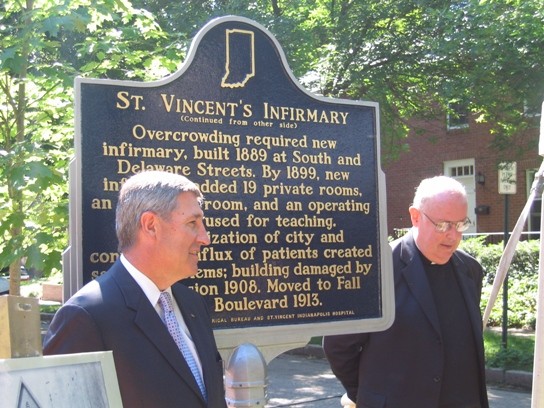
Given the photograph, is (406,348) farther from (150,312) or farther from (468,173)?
(468,173)

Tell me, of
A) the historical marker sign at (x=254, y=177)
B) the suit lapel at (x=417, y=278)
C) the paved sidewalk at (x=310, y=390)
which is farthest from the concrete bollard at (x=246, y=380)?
the paved sidewalk at (x=310, y=390)

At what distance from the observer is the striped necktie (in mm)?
2594

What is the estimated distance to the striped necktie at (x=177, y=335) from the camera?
2.59 meters

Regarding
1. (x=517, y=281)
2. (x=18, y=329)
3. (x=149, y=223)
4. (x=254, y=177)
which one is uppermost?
(x=254, y=177)

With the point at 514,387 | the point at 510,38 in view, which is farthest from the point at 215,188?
the point at 510,38

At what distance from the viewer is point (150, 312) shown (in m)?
2.52

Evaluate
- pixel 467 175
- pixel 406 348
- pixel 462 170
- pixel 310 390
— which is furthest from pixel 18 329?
pixel 462 170

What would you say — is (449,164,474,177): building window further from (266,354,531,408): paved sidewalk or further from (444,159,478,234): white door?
(266,354,531,408): paved sidewalk

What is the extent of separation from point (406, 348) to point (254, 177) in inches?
45.5

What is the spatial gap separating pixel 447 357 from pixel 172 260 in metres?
1.77

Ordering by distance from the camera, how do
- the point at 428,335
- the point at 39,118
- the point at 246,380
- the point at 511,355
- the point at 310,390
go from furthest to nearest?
1. the point at 511,355
2. the point at 310,390
3. the point at 39,118
4. the point at 428,335
5. the point at 246,380

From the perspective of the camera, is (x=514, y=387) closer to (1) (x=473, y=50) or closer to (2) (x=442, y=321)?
(1) (x=473, y=50)

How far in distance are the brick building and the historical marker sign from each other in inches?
691

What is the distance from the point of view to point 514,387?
10156 millimetres
